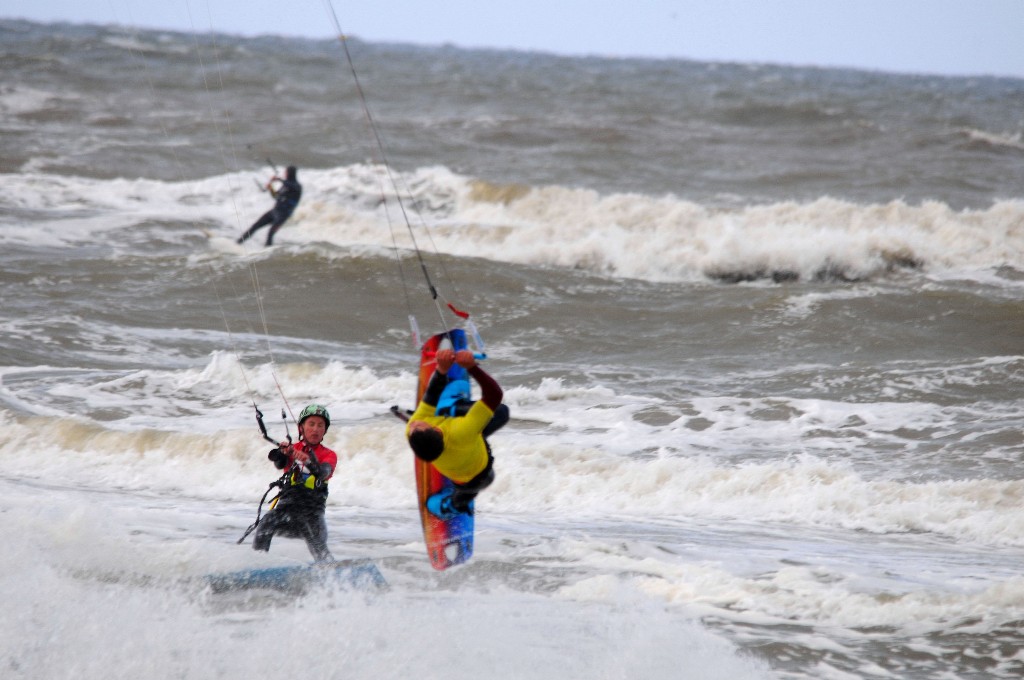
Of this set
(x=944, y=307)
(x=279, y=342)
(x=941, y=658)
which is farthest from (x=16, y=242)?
(x=941, y=658)

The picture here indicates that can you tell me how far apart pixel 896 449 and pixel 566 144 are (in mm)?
21755

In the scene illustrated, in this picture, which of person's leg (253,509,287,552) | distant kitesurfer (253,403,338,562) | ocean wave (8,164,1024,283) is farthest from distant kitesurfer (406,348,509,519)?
ocean wave (8,164,1024,283)

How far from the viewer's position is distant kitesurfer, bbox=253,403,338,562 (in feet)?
20.6

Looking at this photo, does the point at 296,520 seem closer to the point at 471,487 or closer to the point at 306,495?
the point at 306,495

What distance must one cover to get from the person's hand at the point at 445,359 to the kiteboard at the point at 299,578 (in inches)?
49.2

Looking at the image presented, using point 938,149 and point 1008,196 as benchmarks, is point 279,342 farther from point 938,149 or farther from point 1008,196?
point 938,149

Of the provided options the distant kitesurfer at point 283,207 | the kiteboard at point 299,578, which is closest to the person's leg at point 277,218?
the distant kitesurfer at point 283,207

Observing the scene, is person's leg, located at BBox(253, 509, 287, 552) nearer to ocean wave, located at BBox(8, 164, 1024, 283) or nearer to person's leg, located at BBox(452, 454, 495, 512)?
person's leg, located at BBox(452, 454, 495, 512)

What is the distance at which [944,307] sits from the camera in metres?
14.5

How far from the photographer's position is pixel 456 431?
577cm

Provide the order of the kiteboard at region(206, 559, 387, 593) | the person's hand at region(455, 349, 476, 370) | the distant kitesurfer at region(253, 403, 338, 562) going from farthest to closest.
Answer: the distant kitesurfer at region(253, 403, 338, 562)
the kiteboard at region(206, 559, 387, 593)
the person's hand at region(455, 349, 476, 370)

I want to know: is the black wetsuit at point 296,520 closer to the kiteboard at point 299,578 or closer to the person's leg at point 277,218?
the kiteboard at point 299,578

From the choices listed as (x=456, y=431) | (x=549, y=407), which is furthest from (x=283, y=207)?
(x=456, y=431)

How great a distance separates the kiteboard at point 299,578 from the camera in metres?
5.91
